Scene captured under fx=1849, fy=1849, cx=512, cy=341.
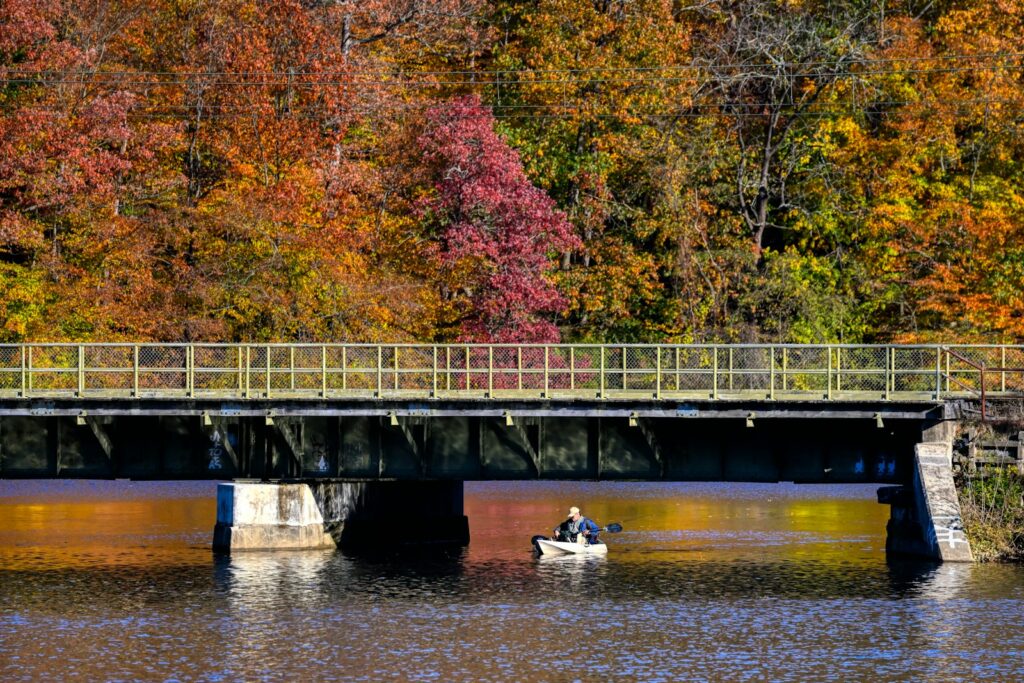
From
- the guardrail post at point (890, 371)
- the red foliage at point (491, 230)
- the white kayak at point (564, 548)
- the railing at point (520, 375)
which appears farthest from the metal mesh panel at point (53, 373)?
the guardrail post at point (890, 371)

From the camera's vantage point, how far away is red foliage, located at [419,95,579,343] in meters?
73.9

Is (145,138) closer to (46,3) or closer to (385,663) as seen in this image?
(46,3)

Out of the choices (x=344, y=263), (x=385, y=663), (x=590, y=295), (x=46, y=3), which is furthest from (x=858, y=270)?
(x=385, y=663)

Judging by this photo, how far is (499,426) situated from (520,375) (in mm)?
1642

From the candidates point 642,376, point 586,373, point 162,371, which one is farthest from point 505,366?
point 162,371

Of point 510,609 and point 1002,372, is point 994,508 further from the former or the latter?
point 510,609

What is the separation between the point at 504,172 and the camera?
245 ft

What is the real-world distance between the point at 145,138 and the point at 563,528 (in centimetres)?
2649

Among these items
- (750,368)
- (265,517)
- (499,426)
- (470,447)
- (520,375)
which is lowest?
(265,517)

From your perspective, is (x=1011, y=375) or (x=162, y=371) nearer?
(x=162, y=371)

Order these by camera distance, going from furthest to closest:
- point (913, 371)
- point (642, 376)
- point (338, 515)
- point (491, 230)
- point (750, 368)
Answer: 1. point (491, 230)
2. point (338, 515)
3. point (750, 368)
4. point (642, 376)
5. point (913, 371)

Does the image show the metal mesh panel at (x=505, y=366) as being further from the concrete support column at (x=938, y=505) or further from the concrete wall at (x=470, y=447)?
the concrete support column at (x=938, y=505)

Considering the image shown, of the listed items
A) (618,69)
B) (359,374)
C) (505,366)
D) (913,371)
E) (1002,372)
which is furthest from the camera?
(618,69)

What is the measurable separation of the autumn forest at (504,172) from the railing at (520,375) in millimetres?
10107
